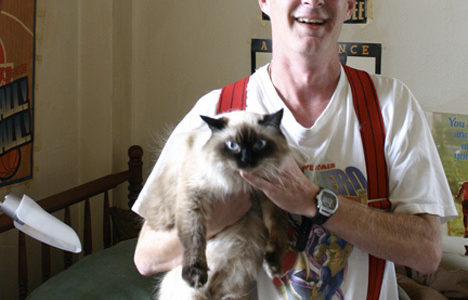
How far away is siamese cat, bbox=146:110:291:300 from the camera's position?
91 centimetres

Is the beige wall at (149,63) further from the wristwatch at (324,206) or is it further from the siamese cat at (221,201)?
the wristwatch at (324,206)

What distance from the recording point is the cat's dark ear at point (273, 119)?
3.02ft

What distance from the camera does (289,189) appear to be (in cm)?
91

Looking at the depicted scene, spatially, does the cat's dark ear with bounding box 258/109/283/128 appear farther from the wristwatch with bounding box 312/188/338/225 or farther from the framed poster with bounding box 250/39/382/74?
the framed poster with bounding box 250/39/382/74

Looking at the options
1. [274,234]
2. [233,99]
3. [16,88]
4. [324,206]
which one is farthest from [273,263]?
[16,88]

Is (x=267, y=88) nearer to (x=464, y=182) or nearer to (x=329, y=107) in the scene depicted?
(x=329, y=107)

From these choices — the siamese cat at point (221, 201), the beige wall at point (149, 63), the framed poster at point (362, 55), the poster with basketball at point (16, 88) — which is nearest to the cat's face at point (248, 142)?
the siamese cat at point (221, 201)

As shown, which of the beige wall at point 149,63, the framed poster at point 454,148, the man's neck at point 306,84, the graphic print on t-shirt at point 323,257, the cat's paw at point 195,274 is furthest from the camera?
the framed poster at point 454,148

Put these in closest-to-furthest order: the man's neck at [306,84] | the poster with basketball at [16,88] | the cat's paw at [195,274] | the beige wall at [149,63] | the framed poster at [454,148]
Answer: the cat's paw at [195,274] → the man's neck at [306,84] → the poster with basketball at [16,88] → the beige wall at [149,63] → the framed poster at [454,148]

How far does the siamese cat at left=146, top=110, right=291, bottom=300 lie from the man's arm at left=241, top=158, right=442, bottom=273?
40 millimetres

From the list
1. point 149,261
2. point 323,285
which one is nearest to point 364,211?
point 323,285

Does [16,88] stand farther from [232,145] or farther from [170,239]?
[232,145]

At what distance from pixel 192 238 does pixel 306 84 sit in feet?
1.61

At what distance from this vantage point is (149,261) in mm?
1101
